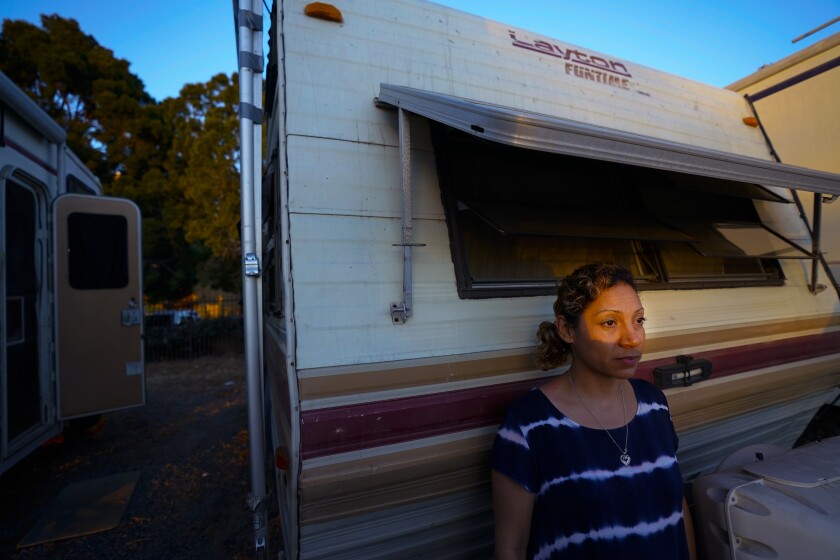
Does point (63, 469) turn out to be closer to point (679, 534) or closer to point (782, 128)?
point (679, 534)

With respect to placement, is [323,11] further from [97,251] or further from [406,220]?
[97,251]

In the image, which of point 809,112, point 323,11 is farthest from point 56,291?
point 809,112

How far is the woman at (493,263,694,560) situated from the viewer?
142cm

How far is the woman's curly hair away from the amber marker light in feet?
4.82

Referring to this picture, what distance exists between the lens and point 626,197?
8.50 ft

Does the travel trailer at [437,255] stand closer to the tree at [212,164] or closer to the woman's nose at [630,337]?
the woman's nose at [630,337]

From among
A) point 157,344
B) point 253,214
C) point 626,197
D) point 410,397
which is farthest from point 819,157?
point 157,344

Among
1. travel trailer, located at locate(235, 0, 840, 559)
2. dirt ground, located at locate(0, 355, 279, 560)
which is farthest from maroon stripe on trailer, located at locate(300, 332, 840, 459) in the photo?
dirt ground, located at locate(0, 355, 279, 560)

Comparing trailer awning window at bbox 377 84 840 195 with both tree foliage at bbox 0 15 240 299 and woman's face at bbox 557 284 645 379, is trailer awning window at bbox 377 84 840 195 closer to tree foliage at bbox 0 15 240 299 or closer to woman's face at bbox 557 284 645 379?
woman's face at bbox 557 284 645 379

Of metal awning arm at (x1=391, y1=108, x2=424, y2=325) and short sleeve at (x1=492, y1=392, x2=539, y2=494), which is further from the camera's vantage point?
metal awning arm at (x1=391, y1=108, x2=424, y2=325)

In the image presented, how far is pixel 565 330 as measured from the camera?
5.50ft

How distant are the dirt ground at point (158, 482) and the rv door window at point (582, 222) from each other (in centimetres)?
272

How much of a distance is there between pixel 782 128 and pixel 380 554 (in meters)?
4.30

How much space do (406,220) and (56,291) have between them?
399 centimetres
